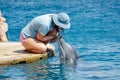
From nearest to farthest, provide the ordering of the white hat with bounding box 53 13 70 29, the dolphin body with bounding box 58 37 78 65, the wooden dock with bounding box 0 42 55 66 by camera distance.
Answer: the white hat with bounding box 53 13 70 29 → the wooden dock with bounding box 0 42 55 66 → the dolphin body with bounding box 58 37 78 65

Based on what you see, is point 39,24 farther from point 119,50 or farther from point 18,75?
point 119,50

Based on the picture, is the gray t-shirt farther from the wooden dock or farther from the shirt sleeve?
the wooden dock

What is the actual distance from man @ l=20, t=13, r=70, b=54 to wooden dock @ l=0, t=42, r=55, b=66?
21 cm

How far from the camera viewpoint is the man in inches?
512

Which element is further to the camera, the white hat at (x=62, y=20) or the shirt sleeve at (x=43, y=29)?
the shirt sleeve at (x=43, y=29)

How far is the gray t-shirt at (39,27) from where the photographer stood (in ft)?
43.0

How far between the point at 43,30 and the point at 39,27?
0.24 metres

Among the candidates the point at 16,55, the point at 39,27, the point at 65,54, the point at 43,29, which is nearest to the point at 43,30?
the point at 43,29

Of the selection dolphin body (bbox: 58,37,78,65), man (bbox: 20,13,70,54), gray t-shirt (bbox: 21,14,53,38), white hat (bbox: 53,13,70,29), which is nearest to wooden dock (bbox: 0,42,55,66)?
man (bbox: 20,13,70,54)

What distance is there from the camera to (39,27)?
524 inches

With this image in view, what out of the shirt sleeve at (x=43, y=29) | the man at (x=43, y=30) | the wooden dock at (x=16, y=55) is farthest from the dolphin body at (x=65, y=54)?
the wooden dock at (x=16, y=55)

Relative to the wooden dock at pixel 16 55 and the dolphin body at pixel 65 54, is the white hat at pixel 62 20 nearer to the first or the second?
the dolphin body at pixel 65 54

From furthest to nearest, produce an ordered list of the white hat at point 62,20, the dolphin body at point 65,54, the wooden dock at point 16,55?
the dolphin body at point 65,54 → the wooden dock at point 16,55 → the white hat at point 62,20

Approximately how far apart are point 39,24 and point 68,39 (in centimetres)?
598
